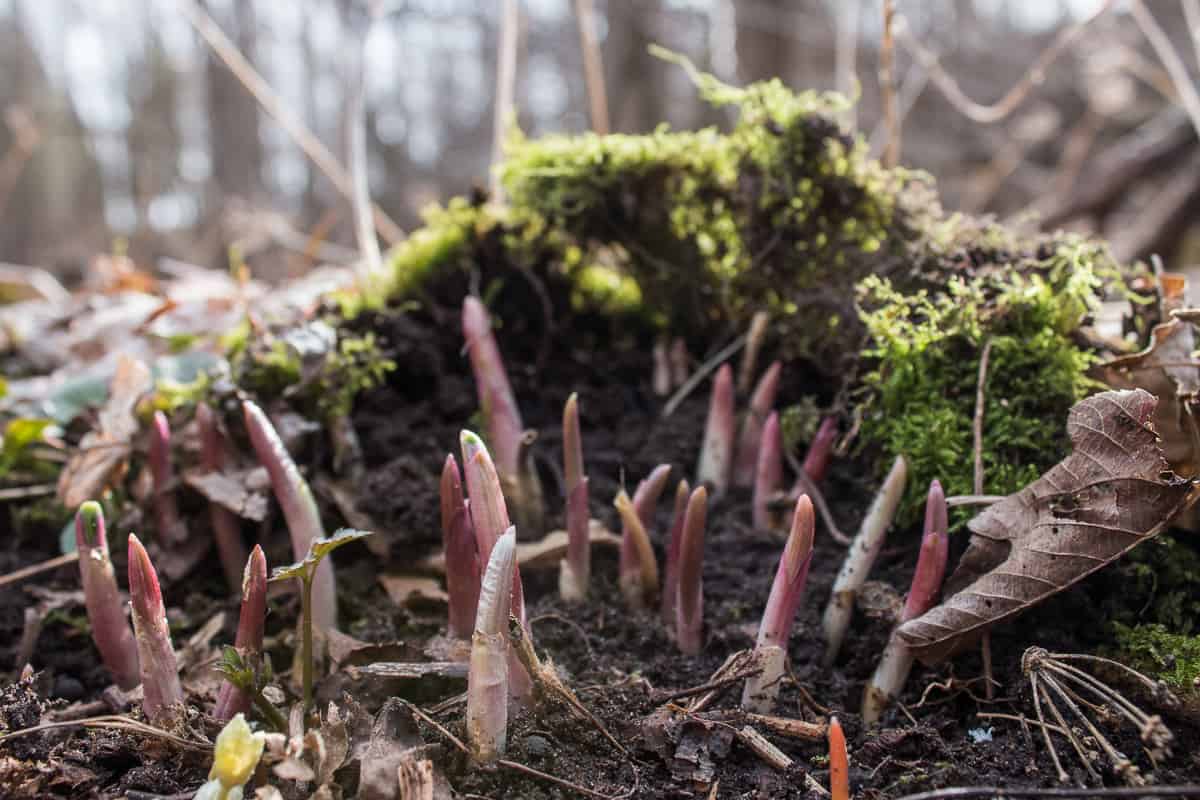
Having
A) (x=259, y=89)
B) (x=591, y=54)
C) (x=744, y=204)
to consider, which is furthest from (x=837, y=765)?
(x=259, y=89)

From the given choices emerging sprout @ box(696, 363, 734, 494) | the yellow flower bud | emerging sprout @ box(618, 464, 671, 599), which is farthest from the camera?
emerging sprout @ box(696, 363, 734, 494)

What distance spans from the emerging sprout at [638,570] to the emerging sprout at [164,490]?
3.92 feet

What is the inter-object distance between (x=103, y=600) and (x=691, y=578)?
1260 mm

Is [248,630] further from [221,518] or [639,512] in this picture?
[639,512]

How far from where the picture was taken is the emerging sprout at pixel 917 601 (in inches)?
69.3

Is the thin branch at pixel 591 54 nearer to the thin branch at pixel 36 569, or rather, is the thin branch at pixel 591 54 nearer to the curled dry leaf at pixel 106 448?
the curled dry leaf at pixel 106 448

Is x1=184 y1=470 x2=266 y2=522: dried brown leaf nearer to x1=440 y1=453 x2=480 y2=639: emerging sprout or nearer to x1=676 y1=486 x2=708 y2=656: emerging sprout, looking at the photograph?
x1=440 y1=453 x2=480 y2=639: emerging sprout

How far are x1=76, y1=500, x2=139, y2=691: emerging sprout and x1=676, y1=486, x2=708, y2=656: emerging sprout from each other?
120 centimetres

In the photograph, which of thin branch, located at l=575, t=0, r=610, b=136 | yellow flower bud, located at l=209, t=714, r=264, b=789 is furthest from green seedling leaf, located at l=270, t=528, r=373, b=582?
thin branch, located at l=575, t=0, r=610, b=136

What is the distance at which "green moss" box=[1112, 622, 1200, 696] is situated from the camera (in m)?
1.67

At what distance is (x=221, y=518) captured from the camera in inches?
90.0

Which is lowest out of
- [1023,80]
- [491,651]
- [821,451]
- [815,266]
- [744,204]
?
[491,651]

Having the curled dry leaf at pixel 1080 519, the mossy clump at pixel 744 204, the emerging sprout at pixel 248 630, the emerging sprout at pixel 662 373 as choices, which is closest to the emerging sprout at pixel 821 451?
the mossy clump at pixel 744 204

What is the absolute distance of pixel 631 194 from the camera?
8.96 feet
